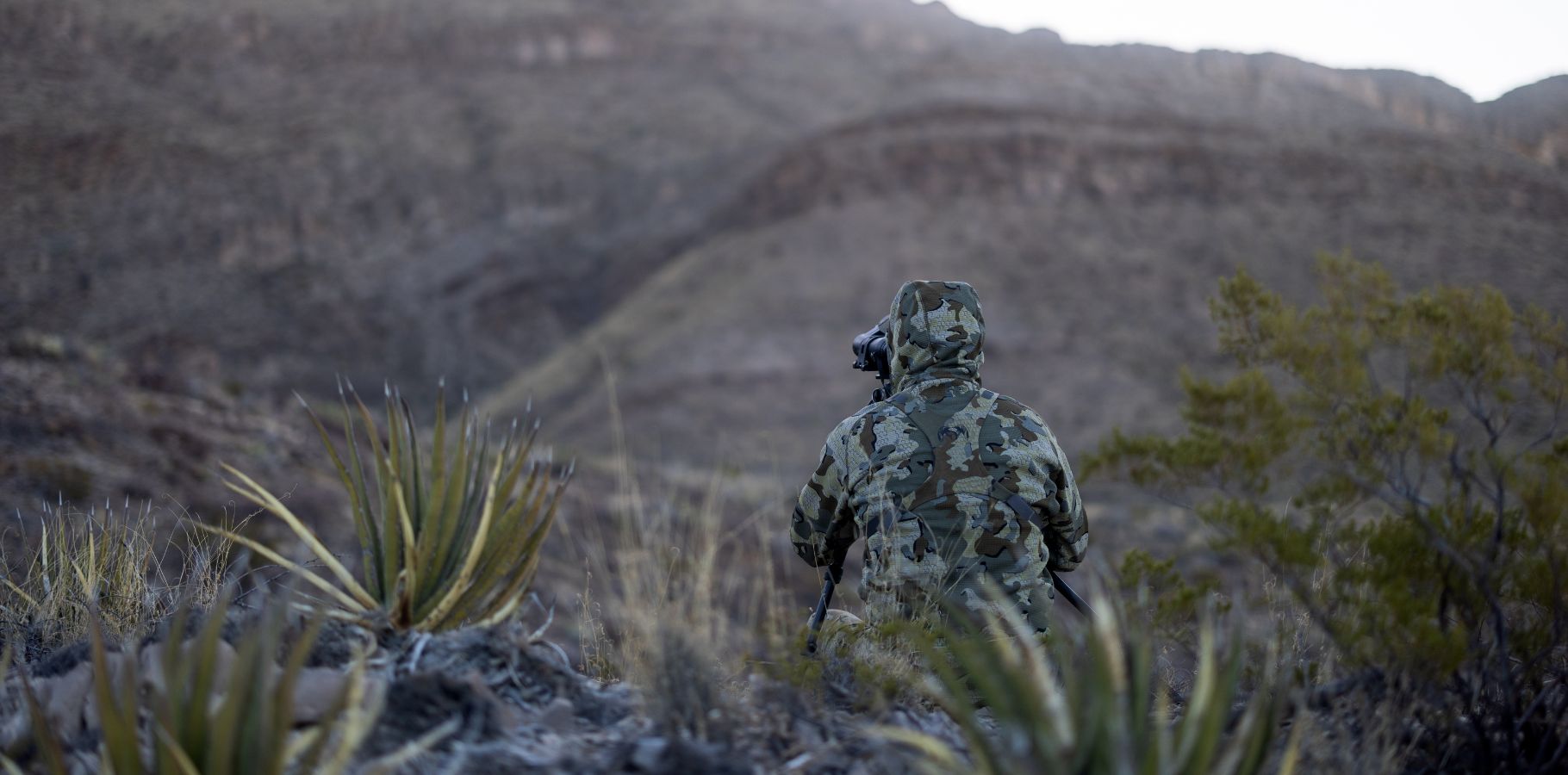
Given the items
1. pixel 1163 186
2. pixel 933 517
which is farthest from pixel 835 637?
pixel 1163 186

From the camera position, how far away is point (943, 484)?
3570 mm

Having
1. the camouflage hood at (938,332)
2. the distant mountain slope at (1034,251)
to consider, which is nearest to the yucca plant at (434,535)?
the camouflage hood at (938,332)

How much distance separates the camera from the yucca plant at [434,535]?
3279mm

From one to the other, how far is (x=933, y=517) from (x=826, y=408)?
2700 centimetres

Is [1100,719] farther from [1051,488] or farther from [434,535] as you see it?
[434,535]

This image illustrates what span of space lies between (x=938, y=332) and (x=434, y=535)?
5.24 feet

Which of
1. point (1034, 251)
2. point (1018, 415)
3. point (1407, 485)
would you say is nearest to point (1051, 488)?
point (1018, 415)

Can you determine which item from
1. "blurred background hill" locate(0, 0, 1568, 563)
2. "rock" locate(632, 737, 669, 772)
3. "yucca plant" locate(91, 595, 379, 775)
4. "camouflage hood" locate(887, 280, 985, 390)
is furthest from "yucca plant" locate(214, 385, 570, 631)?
"blurred background hill" locate(0, 0, 1568, 563)

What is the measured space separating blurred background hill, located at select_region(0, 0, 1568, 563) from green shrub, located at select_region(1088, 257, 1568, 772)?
16.1m

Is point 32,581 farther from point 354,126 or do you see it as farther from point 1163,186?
point 354,126

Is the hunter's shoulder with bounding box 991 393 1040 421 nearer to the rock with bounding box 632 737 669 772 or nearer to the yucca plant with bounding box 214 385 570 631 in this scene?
the yucca plant with bounding box 214 385 570 631

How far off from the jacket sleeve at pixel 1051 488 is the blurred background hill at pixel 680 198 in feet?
54.8

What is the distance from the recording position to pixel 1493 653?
371cm

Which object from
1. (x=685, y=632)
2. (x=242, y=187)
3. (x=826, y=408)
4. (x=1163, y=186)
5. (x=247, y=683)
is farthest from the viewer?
(x=242, y=187)
